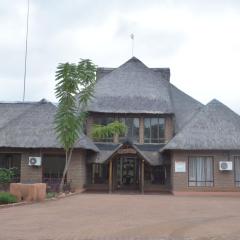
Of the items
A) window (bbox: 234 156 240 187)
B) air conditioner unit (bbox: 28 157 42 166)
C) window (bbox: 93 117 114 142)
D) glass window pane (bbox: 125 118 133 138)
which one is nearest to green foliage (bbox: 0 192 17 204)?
air conditioner unit (bbox: 28 157 42 166)

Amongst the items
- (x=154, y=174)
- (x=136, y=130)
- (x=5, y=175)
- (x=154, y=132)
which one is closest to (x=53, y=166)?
(x=5, y=175)

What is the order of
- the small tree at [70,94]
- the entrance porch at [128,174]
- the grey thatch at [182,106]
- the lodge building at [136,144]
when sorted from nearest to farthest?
the small tree at [70,94]
the lodge building at [136,144]
the entrance porch at [128,174]
the grey thatch at [182,106]

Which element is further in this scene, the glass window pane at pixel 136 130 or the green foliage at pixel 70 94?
the glass window pane at pixel 136 130

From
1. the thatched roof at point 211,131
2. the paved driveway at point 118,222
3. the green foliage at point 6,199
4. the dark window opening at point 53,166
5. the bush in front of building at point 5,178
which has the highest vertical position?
the thatched roof at point 211,131

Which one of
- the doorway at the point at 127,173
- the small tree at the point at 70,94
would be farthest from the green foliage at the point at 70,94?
the doorway at the point at 127,173

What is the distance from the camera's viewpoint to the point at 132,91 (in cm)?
3847

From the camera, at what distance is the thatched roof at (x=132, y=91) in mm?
36781

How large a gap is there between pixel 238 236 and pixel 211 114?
74.3 feet

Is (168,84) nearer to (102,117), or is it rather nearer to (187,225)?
(102,117)

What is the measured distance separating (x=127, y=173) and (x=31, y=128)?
25.1 feet

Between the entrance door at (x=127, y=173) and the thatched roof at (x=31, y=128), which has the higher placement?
the thatched roof at (x=31, y=128)

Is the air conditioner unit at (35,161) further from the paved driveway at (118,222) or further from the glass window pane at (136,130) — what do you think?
the paved driveway at (118,222)

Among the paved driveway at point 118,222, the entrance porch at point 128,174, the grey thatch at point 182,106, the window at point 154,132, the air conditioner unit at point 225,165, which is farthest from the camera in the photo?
the grey thatch at point 182,106

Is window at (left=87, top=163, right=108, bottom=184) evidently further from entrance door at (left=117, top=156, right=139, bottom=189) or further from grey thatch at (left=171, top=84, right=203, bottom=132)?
grey thatch at (left=171, top=84, right=203, bottom=132)
